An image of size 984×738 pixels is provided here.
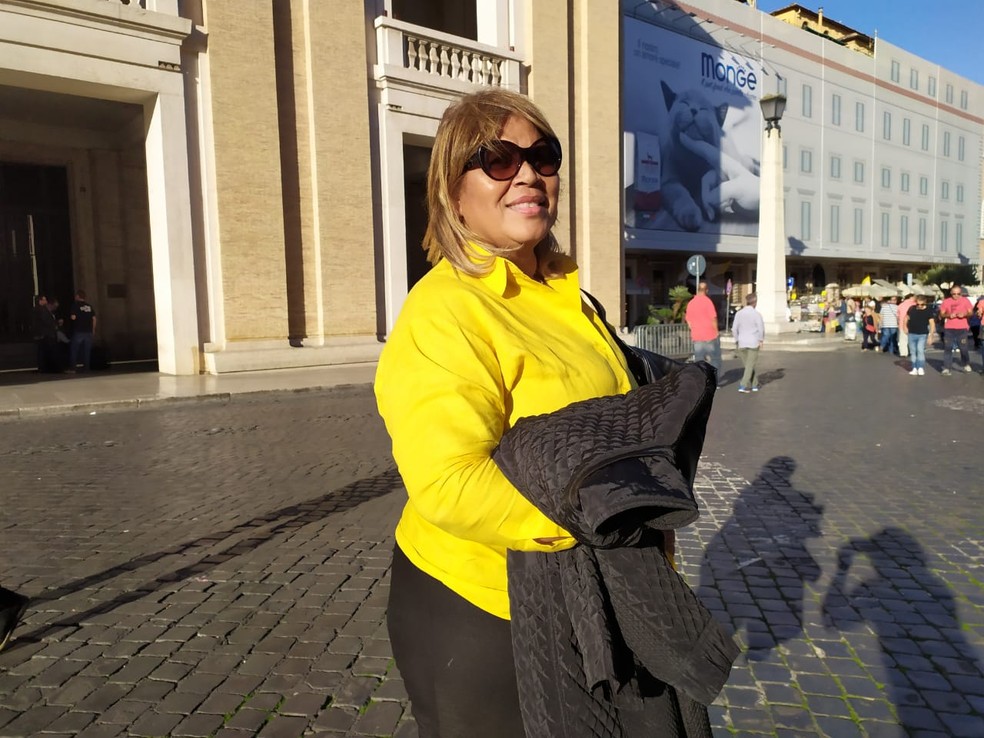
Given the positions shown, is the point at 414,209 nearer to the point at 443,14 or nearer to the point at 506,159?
the point at 443,14

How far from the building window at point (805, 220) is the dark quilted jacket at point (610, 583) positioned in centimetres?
4517

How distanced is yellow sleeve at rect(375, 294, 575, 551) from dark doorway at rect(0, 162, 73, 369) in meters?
20.3

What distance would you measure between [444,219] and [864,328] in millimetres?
24009

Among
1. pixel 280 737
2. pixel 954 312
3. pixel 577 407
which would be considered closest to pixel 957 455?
pixel 280 737

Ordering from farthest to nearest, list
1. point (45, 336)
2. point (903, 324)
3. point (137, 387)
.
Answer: point (903, 324), point (45, 336), point (137, 387)

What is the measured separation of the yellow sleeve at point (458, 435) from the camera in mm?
1121

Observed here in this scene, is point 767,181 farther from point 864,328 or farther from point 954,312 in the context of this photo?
point 954,312

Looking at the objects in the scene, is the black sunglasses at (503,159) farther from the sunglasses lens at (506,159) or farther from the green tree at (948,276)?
the green tree at (948,276)

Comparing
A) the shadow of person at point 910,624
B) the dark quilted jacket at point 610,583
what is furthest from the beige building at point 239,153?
the dark quilted jacket at point 610,583

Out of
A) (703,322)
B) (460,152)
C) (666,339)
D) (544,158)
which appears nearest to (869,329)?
(666,339)

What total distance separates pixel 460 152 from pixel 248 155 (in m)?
14.6

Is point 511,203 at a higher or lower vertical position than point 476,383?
higher

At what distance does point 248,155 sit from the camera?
14.7 meters

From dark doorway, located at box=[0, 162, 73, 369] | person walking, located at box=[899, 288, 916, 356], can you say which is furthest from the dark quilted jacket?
dark doorway, located at box=[0, 162, 73, 369]
